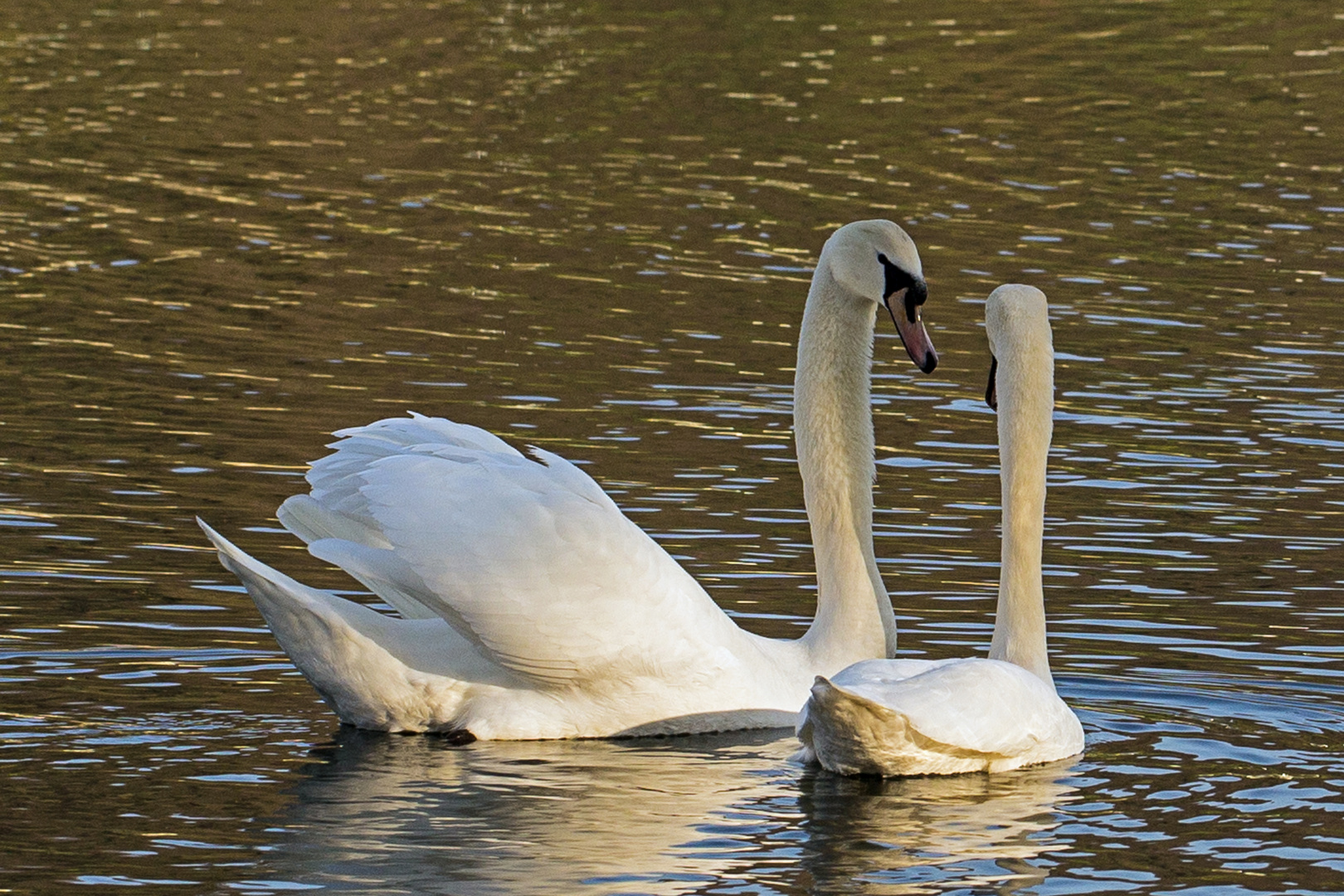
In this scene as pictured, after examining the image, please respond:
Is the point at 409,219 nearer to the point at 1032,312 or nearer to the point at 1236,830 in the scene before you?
the point at 1032,312

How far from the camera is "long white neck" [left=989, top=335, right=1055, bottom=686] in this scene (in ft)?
29.5

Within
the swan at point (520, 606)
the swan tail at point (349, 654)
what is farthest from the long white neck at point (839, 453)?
the swan tail at point (349, 654)

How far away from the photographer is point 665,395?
15.1m

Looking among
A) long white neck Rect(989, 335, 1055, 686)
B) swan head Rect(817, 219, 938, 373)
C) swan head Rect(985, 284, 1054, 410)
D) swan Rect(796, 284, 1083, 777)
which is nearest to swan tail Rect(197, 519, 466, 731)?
swan Rect(796, 284, 1083, 777)

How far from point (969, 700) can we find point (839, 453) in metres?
1.85

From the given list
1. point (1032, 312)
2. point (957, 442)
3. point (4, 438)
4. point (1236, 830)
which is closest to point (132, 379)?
point (4, 438)

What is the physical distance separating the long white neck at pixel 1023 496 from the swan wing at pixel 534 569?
1034 millimetres

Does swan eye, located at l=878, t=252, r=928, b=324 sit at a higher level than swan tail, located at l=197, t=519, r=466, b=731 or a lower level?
higher

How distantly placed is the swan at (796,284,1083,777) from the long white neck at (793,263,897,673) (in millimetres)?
685

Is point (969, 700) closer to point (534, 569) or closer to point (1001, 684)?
point (1001, 684)

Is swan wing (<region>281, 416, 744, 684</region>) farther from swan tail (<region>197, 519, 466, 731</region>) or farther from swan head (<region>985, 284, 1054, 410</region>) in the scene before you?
swan head (<region>985, 284, 1054, 410</region>)

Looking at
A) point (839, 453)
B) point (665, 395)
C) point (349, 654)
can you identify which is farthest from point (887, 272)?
point (665, 395)

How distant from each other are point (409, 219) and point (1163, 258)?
6369mm

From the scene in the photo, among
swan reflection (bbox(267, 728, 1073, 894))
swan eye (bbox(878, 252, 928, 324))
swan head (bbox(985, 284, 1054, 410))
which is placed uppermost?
swan eye (bbox(878, 252, 928, 324))
